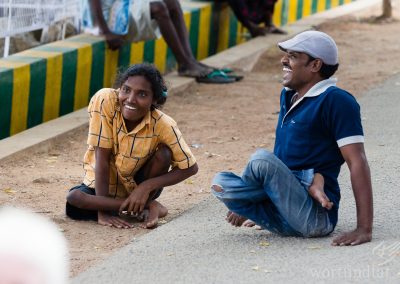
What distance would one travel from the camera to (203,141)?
680 centimetres

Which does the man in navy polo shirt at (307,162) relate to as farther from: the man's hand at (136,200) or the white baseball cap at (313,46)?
the man's hand at (136,200)

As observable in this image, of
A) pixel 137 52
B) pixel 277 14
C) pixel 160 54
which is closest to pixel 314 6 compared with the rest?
pixel 277 14

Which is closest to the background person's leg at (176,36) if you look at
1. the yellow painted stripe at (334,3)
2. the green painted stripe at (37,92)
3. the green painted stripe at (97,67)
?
the green painted stripe at (97,67)

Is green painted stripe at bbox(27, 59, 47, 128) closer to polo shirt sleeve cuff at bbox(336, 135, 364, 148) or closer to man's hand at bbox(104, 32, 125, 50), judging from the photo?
man's hand at bbox(104, 32, 125, 50)

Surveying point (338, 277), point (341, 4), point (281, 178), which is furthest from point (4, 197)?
point (341, 4)

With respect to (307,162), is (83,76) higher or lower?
lower

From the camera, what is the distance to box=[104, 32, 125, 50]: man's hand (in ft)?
26.5

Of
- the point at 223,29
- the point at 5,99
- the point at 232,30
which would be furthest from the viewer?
the point at 232,30

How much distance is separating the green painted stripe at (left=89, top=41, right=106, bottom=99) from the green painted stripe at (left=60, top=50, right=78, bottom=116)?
0.32m

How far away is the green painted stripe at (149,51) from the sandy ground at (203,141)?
604mm

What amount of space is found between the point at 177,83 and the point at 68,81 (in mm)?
1419

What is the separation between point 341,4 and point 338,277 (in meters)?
11.8

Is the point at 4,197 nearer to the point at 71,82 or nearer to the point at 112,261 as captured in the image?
the point at 112,261

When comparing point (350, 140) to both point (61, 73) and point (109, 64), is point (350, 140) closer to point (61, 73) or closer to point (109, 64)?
point (61, 73)
